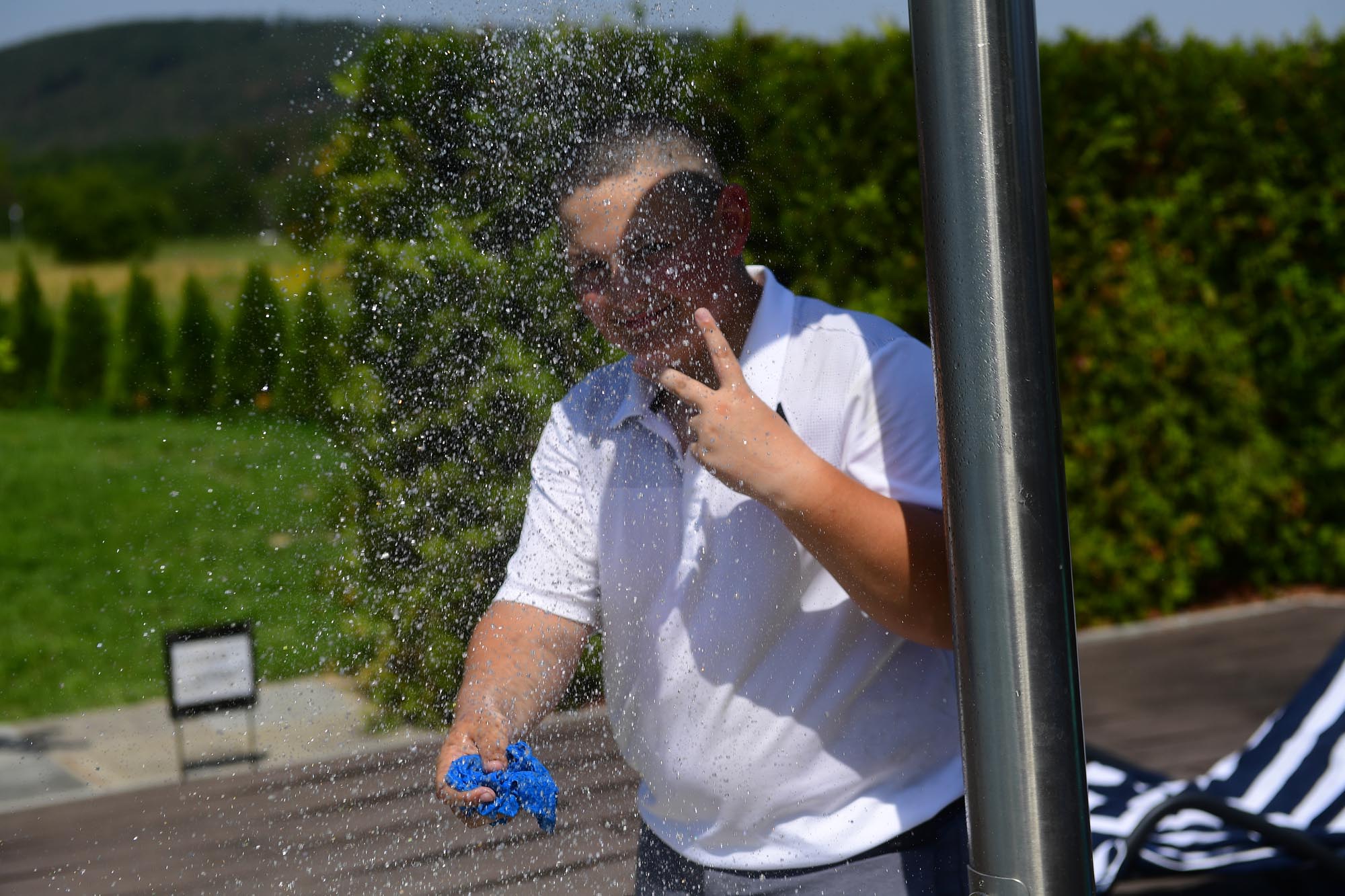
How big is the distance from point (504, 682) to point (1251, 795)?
261 centimetres

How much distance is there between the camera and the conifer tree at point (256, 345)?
1314mm

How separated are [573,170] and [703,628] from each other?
0.51m

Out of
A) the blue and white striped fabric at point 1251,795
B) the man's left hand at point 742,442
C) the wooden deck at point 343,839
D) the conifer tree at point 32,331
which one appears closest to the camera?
the man's left hand at point 742,442

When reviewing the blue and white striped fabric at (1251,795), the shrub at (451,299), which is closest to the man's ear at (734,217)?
the shrub at (451,299)

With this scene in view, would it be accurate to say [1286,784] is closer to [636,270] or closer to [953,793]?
[953,793]

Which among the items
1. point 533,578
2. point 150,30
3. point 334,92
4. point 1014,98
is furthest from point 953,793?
point 150,30

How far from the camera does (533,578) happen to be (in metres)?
1.36

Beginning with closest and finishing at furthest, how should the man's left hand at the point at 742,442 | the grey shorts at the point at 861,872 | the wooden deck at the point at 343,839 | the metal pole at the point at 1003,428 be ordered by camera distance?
the metal pole at the point at 1003,428 < the man's left hand at the point at 742,442 < the wooden deck at the point at 343,839 < the grey shorts at the point at 861,872

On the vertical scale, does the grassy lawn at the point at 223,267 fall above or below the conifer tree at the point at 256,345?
above

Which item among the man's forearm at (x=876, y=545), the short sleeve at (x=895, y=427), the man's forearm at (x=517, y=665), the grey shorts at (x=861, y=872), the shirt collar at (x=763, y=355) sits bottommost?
the grey shorts at (x=861, y=872)

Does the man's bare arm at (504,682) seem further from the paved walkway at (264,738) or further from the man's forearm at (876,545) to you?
the man's forearm at (876,545)

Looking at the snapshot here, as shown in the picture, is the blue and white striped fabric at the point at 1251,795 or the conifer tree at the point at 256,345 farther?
the blue and white striped fabric at the point at 1251,795

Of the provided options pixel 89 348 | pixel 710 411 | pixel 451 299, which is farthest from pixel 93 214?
pixel 710 411

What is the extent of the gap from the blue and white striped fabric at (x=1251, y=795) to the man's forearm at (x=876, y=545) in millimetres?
1815
